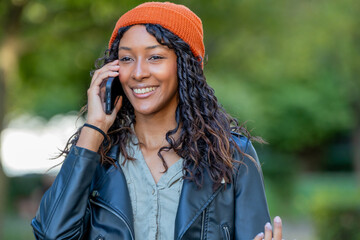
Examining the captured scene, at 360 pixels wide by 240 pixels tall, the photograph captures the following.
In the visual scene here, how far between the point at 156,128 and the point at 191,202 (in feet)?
1.55

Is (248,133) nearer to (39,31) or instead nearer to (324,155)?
(39,31)

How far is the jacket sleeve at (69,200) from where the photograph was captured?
2594 mm

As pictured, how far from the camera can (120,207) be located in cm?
271

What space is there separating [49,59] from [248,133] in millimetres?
8527

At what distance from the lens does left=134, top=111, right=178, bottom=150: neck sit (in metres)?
2.99

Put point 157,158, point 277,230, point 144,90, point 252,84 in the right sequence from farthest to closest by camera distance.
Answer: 1. point 252,84
2. point 157,158
3. point 144,90
4. point 277,230

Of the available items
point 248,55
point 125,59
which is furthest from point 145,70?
point 248,55

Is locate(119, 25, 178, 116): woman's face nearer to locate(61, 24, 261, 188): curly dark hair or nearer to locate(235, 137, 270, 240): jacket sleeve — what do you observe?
locate(61, 24, 261, 188): curly dark hair

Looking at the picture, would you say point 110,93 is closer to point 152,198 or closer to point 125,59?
point 125,59

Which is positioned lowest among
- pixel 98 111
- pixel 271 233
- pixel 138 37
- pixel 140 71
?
pixel 271 233

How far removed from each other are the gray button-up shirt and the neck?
10 cm

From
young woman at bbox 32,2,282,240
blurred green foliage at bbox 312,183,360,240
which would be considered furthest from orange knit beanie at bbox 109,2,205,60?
blurred green foliage at bbox 312,183,360,240

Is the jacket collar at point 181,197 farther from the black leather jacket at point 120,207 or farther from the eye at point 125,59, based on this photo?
the eye at point 125,59

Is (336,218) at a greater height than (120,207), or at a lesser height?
lesser
